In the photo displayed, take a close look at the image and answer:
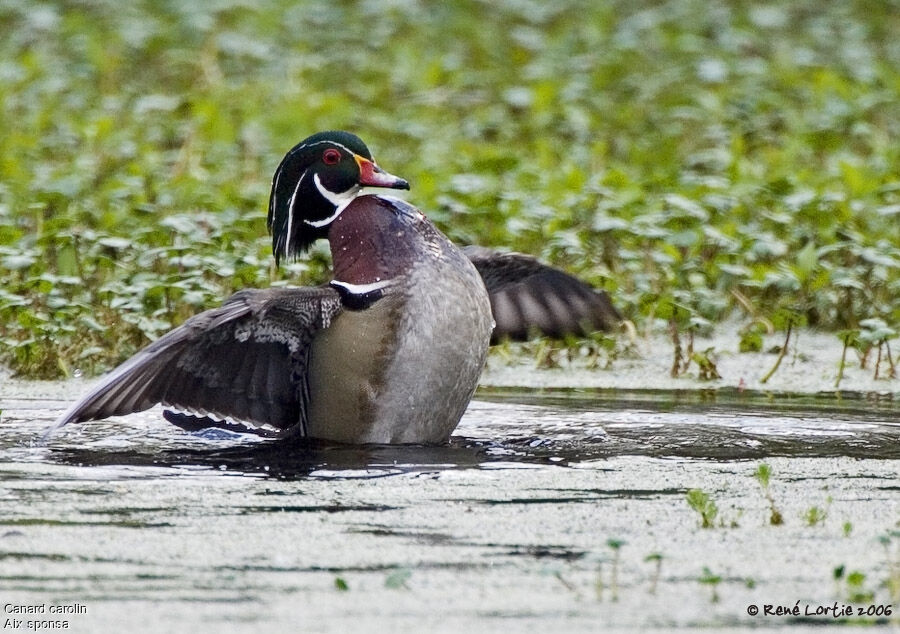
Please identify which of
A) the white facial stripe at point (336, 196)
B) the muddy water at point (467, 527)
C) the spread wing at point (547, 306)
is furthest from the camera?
the spread wing at point (547, 306)

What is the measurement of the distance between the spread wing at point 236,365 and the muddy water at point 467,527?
0.52 feet

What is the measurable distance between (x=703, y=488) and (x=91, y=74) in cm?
991

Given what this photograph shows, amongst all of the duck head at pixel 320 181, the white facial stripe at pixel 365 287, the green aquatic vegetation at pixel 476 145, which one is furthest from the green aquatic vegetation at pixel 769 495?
the green aquatic vegetation at pixel 476 145

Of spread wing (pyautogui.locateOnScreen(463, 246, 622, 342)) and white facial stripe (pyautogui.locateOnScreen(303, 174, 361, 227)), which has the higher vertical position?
white facial stripe (pyautogui.locateOnScreen(303, 174, 361, 227))

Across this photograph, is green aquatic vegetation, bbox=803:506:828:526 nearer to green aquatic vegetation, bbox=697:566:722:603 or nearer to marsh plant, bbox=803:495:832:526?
marsh plant, bbox=803:495:832:526

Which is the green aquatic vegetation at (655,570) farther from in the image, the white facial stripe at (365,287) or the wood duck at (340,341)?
the white facial stripe at (365,287)

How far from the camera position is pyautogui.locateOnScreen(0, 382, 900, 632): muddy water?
12.6 feet

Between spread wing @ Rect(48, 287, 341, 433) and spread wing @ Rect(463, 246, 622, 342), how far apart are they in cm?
99

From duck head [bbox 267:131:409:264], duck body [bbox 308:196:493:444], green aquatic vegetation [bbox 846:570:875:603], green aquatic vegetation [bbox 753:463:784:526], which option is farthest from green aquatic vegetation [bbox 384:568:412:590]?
duck head [bbox 267:131:409:264]

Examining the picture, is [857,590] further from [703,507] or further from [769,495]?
[769,495]

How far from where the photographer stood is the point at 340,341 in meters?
6.12

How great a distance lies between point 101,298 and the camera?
25.9 ft

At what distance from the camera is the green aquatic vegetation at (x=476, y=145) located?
8219 millimetres

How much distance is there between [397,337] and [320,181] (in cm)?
77
